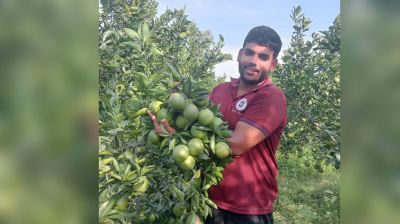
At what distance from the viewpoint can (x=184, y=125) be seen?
4.88 feet

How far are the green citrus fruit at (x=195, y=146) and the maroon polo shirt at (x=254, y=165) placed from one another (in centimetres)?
56

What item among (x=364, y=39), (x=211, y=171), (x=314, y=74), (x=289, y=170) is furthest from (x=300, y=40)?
(x=364, y=39)

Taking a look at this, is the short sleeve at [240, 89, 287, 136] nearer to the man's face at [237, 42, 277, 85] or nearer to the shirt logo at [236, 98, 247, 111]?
the shirt logo at [236, 98, 247, 111]

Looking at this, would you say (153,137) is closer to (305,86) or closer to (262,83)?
(262,83)

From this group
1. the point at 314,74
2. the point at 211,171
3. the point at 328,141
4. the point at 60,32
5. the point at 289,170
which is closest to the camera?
the point at 60,32

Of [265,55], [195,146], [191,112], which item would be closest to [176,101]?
[191,112]

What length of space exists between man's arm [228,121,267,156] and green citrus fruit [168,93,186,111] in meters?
0.30

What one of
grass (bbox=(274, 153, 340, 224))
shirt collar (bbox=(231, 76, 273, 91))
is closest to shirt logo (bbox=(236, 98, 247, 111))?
shirt collar (bbox=(231, 76, 273, 91))

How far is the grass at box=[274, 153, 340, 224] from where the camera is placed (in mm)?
4324

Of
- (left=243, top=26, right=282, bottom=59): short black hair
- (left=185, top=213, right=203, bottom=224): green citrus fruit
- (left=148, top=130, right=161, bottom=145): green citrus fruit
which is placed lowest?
(left=185, top=213, right=203, bottom=224): green citrus fruit

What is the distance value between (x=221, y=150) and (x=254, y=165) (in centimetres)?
63

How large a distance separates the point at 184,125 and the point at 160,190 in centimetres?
34

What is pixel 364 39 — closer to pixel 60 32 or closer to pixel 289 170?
pixel 60 32

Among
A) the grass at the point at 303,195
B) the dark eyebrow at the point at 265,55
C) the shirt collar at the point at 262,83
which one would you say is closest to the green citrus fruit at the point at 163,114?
the shirt collar at the point at 262,83
